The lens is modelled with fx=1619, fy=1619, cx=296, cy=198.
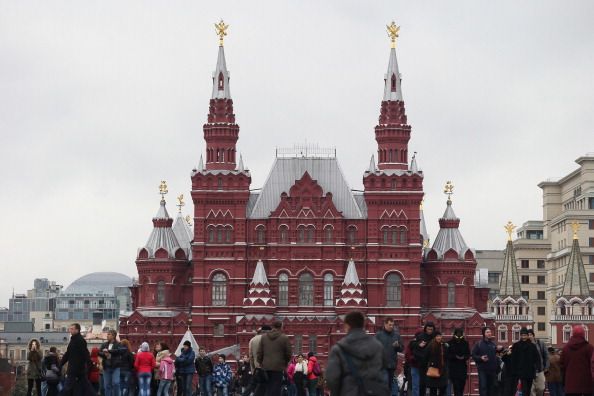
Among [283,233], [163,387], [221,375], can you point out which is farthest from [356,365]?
[283,233]

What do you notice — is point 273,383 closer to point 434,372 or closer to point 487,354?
point 434,372

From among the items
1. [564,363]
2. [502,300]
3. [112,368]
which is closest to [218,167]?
[502,300]

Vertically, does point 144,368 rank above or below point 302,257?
below

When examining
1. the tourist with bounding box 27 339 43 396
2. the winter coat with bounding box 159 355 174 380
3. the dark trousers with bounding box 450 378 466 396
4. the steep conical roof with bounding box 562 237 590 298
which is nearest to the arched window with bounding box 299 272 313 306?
the steep conical roof with bounding box 562 237 590 298

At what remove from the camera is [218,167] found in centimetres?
10894

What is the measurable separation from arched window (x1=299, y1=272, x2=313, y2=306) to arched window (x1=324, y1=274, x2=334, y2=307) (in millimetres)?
955

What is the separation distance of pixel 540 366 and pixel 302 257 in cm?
7062

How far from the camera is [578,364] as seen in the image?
34250 millimetres

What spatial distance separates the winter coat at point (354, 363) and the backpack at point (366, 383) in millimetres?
32

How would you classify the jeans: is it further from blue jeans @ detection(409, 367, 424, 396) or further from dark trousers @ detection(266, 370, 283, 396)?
dark trousers @ detection(266, 370, 283, 396)

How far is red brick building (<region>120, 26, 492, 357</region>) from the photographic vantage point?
107375 mm

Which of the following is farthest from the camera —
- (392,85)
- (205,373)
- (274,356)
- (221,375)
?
(392,85)

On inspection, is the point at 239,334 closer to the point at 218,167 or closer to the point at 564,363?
the point at 218,167

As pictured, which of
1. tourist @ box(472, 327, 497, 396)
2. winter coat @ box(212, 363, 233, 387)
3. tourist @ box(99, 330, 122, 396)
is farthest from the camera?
winter coat @ box(212, 363, 233, 387)
